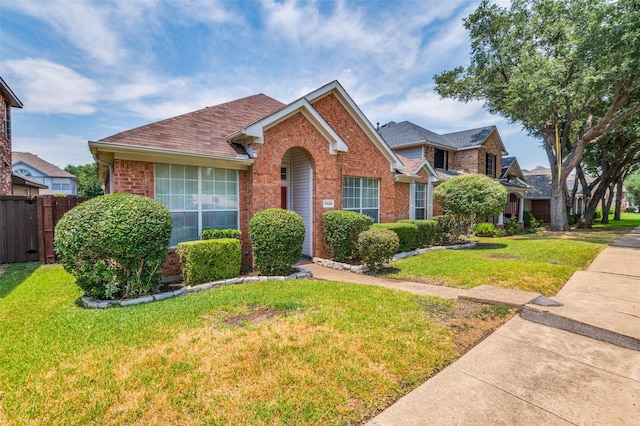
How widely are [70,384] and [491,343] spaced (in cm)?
522

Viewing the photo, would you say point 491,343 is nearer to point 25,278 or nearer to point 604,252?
point 25,278

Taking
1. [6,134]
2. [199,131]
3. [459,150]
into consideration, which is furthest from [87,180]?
[459,150]

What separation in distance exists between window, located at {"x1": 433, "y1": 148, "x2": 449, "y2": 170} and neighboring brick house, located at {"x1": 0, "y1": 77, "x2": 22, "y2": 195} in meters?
24.6

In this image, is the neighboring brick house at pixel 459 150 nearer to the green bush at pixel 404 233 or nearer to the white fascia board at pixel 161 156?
the green bush at pixel 404 233

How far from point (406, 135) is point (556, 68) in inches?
354

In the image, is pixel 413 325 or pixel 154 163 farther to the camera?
pixel 154 163

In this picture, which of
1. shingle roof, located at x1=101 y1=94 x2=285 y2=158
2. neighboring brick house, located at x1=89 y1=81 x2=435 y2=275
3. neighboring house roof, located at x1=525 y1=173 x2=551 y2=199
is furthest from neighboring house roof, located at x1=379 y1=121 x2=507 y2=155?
shingle roof, located at x1=101 y1=94 x2=285 y2=158

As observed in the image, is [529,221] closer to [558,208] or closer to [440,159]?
[558,208]

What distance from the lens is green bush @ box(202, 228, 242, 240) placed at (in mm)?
8211

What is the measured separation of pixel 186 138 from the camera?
8555 mm

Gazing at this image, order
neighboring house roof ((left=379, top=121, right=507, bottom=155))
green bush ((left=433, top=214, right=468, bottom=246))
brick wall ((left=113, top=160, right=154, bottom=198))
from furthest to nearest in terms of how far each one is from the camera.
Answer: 1. neighboring house roof ((left=379, top=121, right=507, bottom=155))
2. green bush ((left=433, top=214, right=468, bottom=246))
3. brick wall ((left=113, top=160, right=154, bottom=198))

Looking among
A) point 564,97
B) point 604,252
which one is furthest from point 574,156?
point 604,252

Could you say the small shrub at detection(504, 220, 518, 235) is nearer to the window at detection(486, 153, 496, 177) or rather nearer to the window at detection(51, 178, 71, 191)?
the window at detection(486, 153, 496, 177)

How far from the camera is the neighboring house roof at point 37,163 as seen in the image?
134ft
